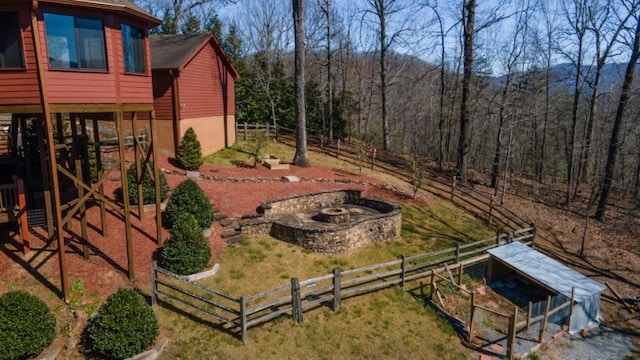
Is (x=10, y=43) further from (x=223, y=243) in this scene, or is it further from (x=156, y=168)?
(x=223, y=243)

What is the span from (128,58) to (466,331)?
1260 cm

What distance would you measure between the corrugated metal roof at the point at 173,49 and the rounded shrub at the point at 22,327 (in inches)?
576

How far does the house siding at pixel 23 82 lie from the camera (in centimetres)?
916

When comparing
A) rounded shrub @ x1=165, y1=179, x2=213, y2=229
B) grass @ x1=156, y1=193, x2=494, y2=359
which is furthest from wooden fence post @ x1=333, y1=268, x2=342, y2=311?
rounded shrub @ x1=165, y1=179, x2=213, y2=229

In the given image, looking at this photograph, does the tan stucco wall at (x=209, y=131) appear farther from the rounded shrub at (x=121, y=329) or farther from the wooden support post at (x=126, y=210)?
Answer: the rounded shrub at (x=121, y=329)

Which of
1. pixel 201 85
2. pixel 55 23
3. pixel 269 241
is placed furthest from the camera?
pixel 201 85

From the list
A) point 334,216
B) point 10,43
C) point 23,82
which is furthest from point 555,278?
point 10,43

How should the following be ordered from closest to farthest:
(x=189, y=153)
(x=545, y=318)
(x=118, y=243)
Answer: (x=545, y=318)
(x=118, y=243)
(x=189, y=153)

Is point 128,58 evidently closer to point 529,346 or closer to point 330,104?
point 529,346

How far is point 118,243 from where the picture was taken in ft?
41.4

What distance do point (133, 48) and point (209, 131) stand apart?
43.5 feet

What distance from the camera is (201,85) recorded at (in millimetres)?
23672

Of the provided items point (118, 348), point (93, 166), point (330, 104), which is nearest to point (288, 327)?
point (118, 348)

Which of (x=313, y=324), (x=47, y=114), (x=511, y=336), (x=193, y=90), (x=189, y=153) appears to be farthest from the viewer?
(x=193, y=90)
